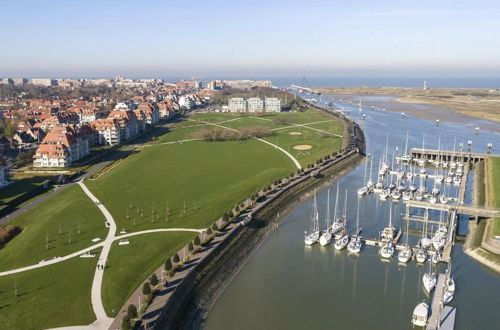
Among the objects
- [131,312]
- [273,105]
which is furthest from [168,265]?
[273,105]

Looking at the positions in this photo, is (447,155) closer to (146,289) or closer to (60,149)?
(60,149)

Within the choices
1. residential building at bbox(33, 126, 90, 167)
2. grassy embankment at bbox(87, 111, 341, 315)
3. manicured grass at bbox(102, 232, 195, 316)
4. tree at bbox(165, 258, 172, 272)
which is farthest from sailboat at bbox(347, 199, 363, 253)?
residential building at bbox(33, 126, 90, 167)

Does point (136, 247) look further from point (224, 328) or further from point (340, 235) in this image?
point (340, 235)

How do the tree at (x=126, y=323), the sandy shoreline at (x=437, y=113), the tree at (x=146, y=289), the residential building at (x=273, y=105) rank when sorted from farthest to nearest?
the residential building at (x=273, y=105)
the sandy shoreline at (x=437, y=113)
the tree at (x=146, y=289)
the tree at (x=126, y=323)

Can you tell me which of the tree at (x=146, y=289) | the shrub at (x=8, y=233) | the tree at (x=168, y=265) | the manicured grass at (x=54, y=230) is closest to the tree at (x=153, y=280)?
the tree at (x=146, y=289)

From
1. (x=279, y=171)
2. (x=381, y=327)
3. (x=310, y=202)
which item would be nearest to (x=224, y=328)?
(x=381, y=327)

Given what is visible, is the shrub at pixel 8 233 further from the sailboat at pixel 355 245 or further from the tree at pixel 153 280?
the sailboat at pixel 355 245

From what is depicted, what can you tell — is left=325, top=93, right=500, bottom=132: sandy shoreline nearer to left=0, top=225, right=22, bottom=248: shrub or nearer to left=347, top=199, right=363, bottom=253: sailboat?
left=347, top=199, right=363, bottom=253: sailboat
